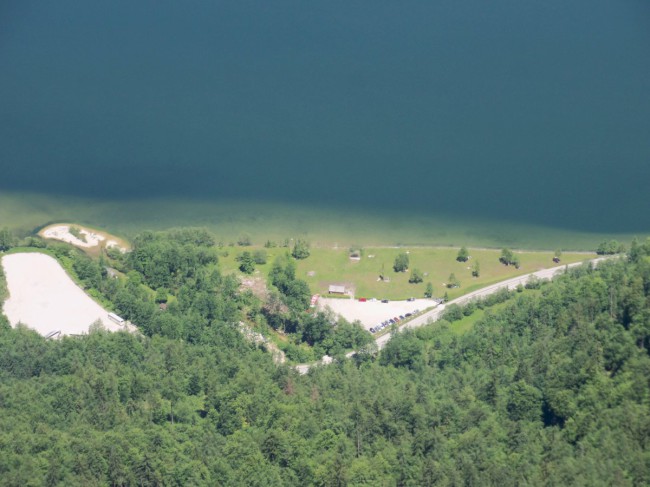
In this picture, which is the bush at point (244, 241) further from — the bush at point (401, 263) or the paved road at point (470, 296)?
the paved road at point (470, 296)

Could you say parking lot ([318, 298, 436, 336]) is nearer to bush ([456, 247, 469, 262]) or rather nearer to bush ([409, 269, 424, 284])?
bush ([409, 269, 424, 284])

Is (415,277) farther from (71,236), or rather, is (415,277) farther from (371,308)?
(71,236)

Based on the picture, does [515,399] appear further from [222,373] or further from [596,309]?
[222,373]

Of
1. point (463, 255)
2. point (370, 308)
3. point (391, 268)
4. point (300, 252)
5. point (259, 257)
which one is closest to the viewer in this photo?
point (370, 308)

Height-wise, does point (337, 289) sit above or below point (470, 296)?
below

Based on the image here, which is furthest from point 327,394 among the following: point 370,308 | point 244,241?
point 244,241

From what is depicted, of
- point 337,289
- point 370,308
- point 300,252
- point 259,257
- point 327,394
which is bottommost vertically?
point 327,394

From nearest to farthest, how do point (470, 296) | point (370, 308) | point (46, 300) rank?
point (46, 300) < point (370, 308) < point (470, 296)
